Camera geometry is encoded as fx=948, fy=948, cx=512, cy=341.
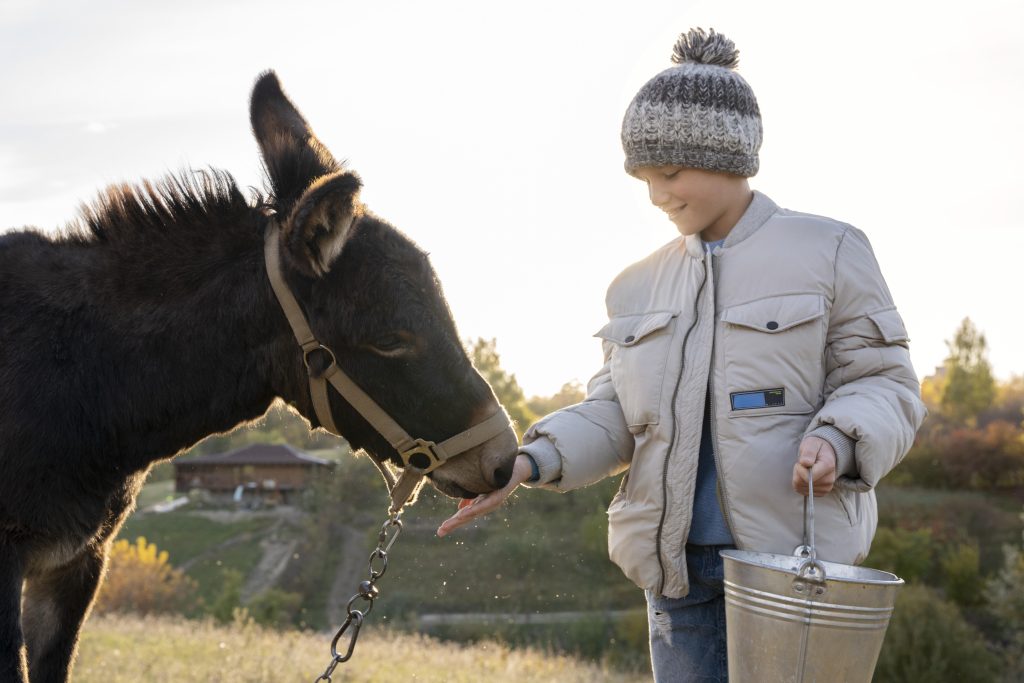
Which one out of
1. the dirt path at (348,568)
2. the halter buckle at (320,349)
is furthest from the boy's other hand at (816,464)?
the dirt path at (348,568)

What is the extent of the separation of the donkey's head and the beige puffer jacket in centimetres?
49

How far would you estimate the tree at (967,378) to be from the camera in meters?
68.8

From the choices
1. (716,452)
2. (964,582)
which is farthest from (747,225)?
(964,582)

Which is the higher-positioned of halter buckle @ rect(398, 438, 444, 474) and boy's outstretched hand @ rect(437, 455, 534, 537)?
halter buckle @ rect(398, 438, 444, 474)

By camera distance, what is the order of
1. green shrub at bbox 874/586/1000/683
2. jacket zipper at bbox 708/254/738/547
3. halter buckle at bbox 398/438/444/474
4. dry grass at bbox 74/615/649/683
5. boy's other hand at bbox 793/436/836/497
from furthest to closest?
1. green shrub at bbox 874/586/1000/683
2. dry grass at bbox 74/615/649/683
3. halter buckle at bbox 398/438/444/474
4. jacket zipper at bbox 708/254/738/547
5. boy's other hand at bbox 793/436/836/497

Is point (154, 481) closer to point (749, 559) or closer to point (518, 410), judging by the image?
point (518, 410)

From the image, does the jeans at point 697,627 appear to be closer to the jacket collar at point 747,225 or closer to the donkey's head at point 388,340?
the donkey's head at point 388,340

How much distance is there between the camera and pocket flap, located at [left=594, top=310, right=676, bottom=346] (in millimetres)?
3045

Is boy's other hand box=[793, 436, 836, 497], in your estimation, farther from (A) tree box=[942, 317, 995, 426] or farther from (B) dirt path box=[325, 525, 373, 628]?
(A) tree box=[942, 317, 995, 426]

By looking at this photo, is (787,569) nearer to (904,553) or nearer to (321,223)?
(321,223)

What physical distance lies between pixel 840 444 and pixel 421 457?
126cm

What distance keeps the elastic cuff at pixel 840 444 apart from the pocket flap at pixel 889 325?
37 centimetres

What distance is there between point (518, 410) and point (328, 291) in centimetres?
3699

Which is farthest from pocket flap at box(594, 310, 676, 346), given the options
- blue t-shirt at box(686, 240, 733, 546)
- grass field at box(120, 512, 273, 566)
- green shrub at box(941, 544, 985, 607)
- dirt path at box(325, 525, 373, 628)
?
grass field at box(120, 512, 273, 566)
